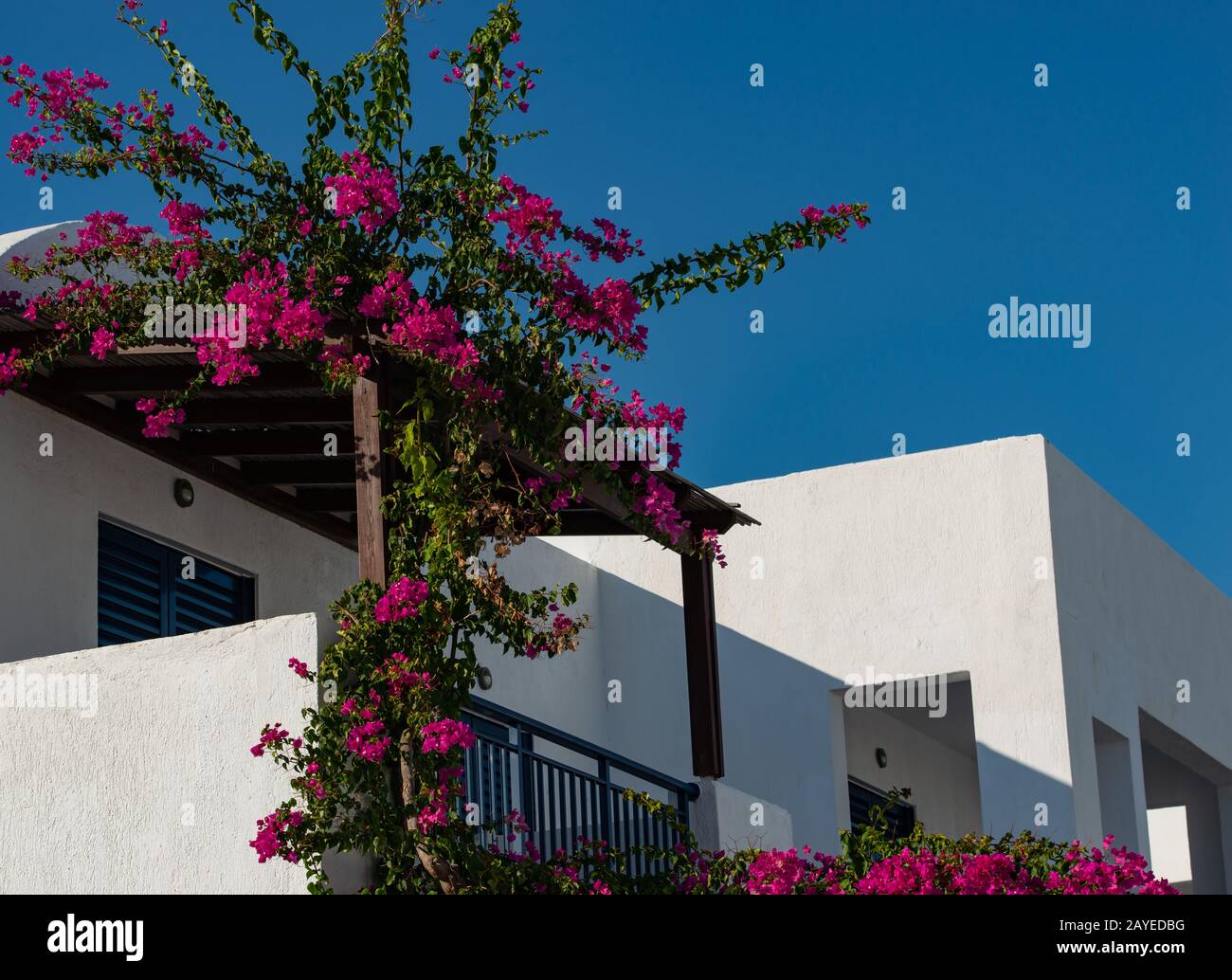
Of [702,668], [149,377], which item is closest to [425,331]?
[149,377]

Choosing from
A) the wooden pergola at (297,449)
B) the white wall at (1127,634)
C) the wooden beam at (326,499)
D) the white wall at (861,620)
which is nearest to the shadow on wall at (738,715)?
the white wall at (861,620)

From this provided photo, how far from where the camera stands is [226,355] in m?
7.88

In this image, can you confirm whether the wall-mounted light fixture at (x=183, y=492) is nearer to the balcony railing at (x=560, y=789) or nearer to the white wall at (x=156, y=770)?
the balcony railing at (x=560, y=789)

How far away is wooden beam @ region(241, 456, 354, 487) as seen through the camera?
34.5 feet

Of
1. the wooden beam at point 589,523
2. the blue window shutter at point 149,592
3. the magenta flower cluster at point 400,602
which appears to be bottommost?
the magenta flower cluster at point 400,602

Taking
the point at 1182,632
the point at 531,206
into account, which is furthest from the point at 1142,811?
the point at 531,206

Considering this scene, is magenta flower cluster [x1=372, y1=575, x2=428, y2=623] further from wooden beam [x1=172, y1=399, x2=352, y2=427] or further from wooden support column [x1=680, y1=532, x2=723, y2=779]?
wooden support column [x1=680, y1=532, x2=723, y2=779]

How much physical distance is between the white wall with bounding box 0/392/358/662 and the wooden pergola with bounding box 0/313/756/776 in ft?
0.34

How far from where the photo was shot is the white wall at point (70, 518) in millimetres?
9539

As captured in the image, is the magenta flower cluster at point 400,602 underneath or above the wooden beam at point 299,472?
underneath

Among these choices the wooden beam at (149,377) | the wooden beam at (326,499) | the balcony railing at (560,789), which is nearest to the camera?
the wooden beam at (149,377)

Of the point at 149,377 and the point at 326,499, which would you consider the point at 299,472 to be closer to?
the point at 326,499

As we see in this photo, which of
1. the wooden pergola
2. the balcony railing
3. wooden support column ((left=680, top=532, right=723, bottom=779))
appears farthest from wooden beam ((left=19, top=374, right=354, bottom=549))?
wooden support column ((left=680, top=532, right=723, bottom=779))
